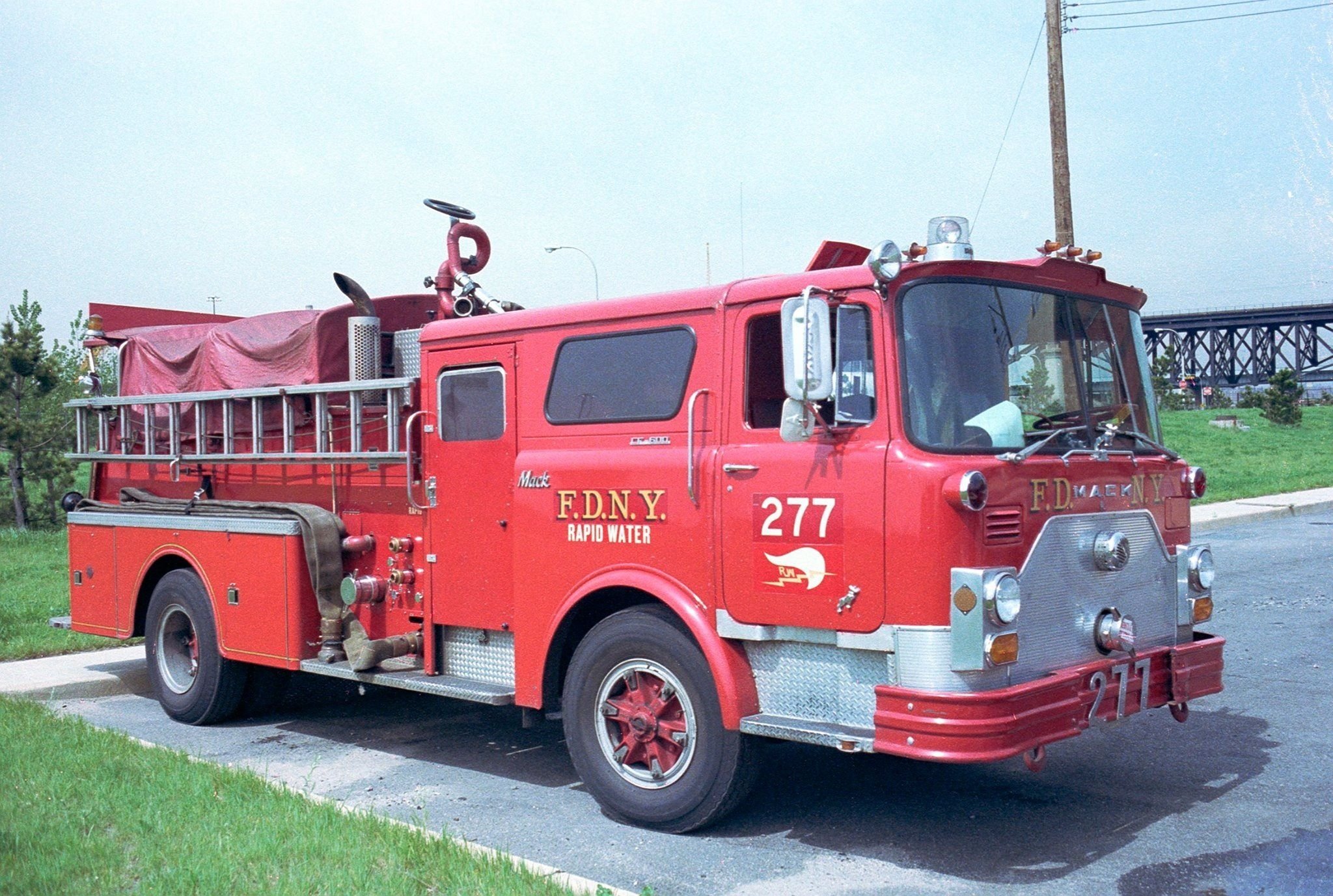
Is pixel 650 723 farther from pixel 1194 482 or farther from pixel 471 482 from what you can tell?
pixel 1194 482

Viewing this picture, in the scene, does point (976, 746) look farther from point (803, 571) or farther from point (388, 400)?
point (388, 400)

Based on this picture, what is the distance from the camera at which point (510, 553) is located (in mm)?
6551

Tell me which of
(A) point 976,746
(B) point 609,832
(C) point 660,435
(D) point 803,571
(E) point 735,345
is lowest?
(B) point 609,832

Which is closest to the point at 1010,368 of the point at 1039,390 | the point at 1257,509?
the point at 1039,390

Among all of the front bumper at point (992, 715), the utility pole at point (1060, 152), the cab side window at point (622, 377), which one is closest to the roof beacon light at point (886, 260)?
the cab side window at point (622, 377)

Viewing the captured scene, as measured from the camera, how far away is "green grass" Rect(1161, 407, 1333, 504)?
79.0 feet

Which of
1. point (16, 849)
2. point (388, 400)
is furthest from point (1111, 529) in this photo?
point (16, 849)

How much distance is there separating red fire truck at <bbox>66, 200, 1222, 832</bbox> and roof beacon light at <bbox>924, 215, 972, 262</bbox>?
21 millimetres

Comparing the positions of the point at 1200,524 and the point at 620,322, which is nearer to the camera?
the point at 620,322

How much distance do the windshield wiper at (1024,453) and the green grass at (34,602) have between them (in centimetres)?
853

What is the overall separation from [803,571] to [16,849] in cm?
337

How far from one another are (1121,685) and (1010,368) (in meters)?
1.44

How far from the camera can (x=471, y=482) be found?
6777 millimetres

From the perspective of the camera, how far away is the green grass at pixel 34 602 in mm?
10492
